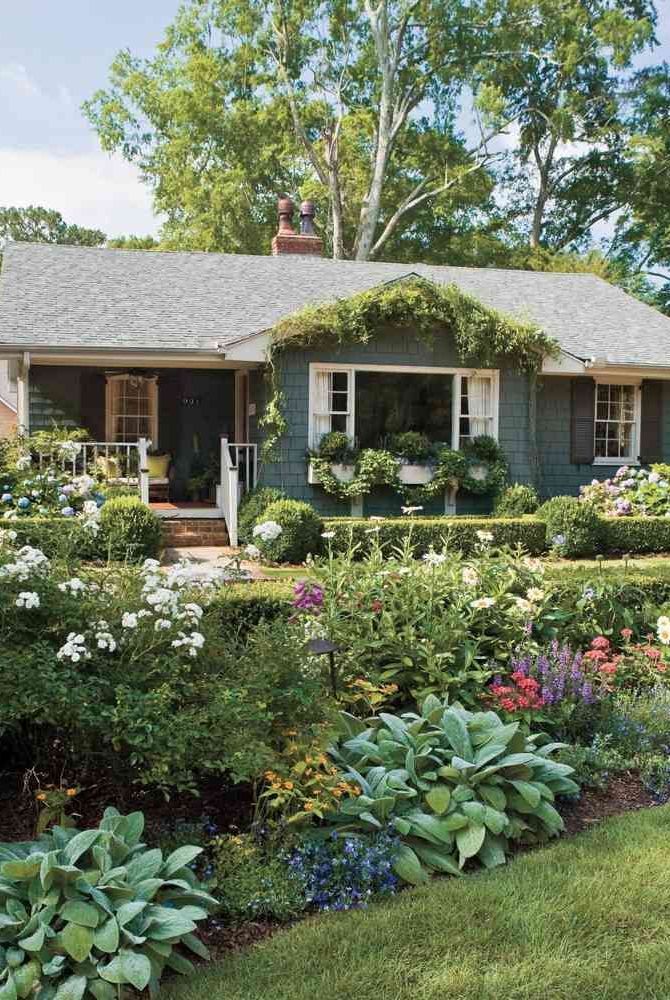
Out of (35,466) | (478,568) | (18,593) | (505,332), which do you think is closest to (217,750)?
(18,593)

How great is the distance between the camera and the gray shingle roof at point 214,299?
522 inches

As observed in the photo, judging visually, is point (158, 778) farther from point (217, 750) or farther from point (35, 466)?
point (35, 466)

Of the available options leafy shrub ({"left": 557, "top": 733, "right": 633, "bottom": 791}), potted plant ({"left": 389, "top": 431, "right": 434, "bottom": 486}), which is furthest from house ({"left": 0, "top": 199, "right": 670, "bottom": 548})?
leafy shrub ({"left": 557, "top": 733, "right": 633, "bottom": 791})

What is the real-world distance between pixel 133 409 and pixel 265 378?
117 inches

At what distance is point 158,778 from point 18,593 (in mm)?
983

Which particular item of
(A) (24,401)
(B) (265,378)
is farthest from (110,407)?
(B) (265,378)

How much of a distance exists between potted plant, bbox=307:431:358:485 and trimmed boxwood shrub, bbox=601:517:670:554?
142 inches

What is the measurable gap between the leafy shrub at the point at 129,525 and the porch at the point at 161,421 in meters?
2.22

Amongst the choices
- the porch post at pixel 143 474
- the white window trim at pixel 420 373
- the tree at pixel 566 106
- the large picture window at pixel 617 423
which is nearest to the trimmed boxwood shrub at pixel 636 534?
the white window trim at pixel 420 373

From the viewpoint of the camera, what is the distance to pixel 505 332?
43.0ft

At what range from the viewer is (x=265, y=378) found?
1295cm

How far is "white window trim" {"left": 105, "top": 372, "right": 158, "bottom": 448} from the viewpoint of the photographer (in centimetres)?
1437

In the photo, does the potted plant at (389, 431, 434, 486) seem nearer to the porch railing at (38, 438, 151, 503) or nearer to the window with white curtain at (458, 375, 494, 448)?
the window with white curtain at (458, 375, 494, 448)

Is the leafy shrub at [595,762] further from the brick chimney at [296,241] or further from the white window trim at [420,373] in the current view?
the brick chimney at [296,241]
